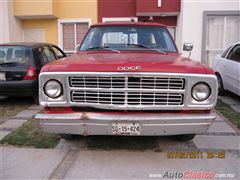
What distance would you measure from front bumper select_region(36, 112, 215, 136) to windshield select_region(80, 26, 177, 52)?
1713mm

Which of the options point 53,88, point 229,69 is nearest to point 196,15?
point 229,69

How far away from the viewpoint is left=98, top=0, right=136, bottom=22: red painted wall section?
1385cm

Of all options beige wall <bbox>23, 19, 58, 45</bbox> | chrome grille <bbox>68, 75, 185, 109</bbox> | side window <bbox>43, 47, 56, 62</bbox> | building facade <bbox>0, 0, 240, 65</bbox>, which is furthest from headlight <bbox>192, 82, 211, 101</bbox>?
beige wall <bbox>23, 19, 58, 45</bbox>

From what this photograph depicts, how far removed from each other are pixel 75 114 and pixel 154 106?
0.99 m

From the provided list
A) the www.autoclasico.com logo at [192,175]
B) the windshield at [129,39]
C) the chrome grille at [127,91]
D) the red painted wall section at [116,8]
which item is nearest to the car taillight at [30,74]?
the windshield at [129,39]

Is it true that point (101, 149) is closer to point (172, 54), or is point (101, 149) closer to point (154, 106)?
point (154, 106)

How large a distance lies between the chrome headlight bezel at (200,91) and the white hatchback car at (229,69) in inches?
144

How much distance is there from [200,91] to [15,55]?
4909mm

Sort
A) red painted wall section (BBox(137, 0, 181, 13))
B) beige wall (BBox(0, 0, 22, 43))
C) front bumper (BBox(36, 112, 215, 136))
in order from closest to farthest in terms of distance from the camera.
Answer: front bumper (BBox(36, 112, 215, 136)) → red painted wall section (BBox(137, 0, 181, 13)) → beige wall (BBox(0, 0, 22, 43))

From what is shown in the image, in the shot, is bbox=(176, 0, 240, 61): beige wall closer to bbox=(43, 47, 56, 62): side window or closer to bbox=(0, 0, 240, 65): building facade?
bbox=(0, 0, 240, 65): building facade

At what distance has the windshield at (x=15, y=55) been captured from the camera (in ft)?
22.6

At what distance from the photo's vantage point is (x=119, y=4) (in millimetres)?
13891

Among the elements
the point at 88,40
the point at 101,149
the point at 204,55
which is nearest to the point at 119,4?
the point at 204,55

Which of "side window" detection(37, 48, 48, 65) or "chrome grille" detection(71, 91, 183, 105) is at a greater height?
"side window" detection(37, 48, 48, 65)
